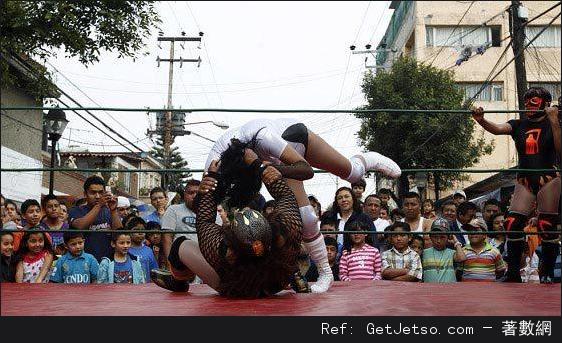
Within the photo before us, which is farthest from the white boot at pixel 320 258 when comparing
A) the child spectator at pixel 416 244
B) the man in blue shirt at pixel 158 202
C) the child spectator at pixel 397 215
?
the man in blue shirt at pixel 158 202

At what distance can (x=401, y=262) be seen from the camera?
485 cm

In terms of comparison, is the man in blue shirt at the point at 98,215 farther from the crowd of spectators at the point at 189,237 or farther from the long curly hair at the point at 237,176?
the long curly hair at the point at 237,176

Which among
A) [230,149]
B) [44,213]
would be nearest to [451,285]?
[230,149]

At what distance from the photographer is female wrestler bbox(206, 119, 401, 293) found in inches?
122

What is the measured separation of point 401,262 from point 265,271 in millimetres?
2221

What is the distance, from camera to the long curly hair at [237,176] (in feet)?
10.2

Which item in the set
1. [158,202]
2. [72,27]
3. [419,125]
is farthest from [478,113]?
[419,125]

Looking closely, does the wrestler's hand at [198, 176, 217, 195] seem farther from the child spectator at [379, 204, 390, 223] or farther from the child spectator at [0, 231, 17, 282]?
the child spectator at [379, 204, 390, 223]

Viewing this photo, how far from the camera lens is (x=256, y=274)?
2875 millimetres

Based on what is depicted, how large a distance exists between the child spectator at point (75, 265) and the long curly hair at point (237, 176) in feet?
5.84

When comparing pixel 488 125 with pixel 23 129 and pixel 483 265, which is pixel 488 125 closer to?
pixel 483 265
